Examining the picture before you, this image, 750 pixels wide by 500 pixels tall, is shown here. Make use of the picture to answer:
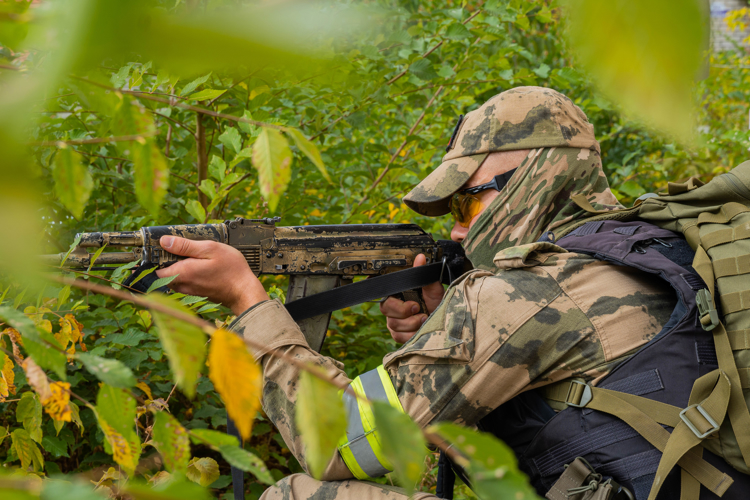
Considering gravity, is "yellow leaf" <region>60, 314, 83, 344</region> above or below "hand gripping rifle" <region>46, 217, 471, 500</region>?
above

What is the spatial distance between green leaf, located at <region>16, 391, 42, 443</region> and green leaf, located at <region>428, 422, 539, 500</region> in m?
1.27

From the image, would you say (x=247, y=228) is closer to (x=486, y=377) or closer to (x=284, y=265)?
(x=284, y=265)

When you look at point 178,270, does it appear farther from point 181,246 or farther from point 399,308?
point 399,308

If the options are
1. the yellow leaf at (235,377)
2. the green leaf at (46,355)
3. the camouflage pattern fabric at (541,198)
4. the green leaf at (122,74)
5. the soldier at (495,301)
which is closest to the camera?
the yellow leaf at (235,377)

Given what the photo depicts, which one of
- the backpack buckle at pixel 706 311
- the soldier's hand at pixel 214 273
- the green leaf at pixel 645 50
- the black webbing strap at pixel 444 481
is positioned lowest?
the black webbing strap at pixel 444 481

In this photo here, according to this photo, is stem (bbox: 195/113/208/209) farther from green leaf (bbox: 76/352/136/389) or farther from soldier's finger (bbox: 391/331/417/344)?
green leaf (bbox: 76/352/136/389)

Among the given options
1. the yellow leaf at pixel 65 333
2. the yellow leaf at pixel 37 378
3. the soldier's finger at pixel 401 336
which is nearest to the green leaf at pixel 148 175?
the yellow leaf at pixel 37 378

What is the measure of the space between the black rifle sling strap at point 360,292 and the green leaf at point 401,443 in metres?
1.68

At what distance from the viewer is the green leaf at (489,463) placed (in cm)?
45

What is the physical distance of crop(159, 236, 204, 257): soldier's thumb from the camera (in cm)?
180

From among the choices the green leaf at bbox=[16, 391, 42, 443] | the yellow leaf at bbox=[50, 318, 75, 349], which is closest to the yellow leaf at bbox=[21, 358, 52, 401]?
the yellow leaf at bbox=[50, 318, 75, 349]

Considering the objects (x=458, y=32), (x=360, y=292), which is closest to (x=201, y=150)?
(x=360, y=292)

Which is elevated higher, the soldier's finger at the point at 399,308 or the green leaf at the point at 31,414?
the green leaf at the point at 31,414

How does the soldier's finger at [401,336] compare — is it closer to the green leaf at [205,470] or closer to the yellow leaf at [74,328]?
the green leaf at [205,470]
